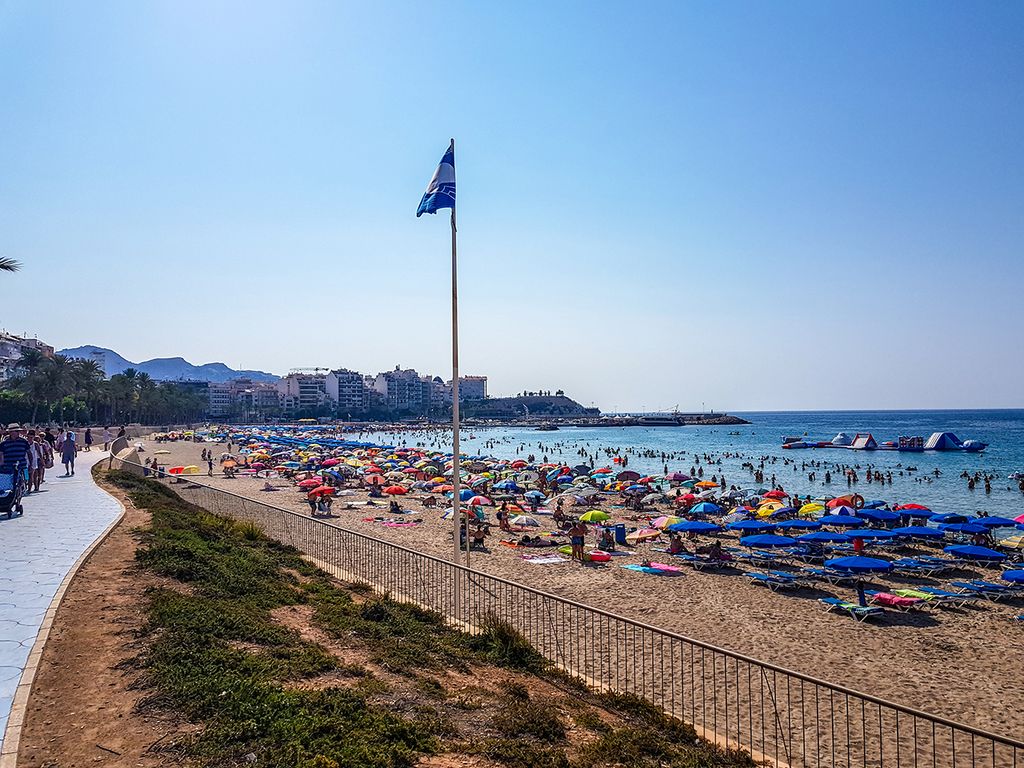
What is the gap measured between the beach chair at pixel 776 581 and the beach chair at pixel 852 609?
163cm

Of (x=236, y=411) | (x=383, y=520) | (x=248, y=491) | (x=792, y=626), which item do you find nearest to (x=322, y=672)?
(x=792, y=626)

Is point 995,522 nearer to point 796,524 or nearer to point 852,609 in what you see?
point 796,524

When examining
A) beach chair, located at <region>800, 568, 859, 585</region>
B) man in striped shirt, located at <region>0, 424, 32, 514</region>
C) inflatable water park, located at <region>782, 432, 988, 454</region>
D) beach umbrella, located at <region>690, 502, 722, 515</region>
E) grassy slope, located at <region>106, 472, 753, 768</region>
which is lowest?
inflatable water park, located at <region>782, 432, 988, 454</region>

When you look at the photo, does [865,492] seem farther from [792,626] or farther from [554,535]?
[792,626]

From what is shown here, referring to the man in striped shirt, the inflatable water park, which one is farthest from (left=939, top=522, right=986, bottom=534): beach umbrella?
the inflatable water park

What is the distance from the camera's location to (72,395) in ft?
265

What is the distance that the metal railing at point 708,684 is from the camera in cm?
714

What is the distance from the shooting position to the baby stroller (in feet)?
44.5

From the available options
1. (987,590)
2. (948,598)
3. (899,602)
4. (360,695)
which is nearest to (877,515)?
(987,590)

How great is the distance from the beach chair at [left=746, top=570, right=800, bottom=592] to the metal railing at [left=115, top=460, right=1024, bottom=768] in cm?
653

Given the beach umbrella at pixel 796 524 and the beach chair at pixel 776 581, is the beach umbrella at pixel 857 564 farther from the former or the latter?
the beach umbrella at pixel 796 524

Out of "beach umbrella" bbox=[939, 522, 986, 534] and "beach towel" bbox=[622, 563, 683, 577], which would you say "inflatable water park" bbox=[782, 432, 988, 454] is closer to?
"beach umbrella" bbox=[939, 522, 986, 534]

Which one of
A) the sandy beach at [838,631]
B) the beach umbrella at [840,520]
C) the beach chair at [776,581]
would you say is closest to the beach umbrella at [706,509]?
the beach umbrella at [840,520]

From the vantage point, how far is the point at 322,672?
7.69 meters
